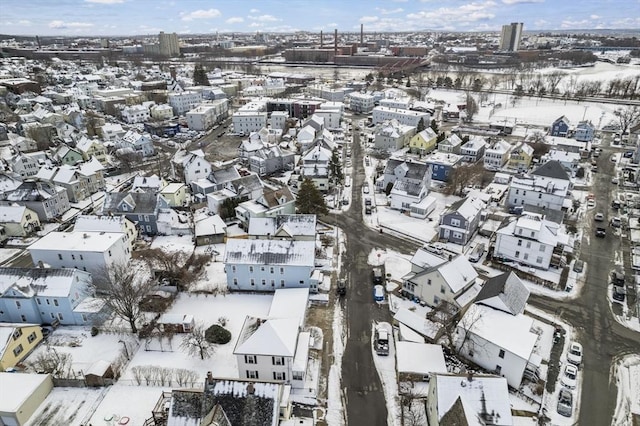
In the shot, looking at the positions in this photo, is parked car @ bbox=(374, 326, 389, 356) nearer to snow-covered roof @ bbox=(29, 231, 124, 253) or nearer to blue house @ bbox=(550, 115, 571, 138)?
snow-covered roof @ bbox=(29, 231, 124, 253)

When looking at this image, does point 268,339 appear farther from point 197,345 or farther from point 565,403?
point 565,403

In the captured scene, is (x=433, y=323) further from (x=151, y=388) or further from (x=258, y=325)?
(x=151, y=388)

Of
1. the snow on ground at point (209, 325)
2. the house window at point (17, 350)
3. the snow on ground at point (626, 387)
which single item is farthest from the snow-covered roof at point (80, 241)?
the snow on ground at point (626, 387)

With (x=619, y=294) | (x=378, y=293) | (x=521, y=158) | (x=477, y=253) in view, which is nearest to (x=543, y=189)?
(x=477, y=253)

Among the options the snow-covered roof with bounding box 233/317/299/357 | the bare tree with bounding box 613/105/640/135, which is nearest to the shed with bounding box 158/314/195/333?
the snow-covered roof with bounding box 233/317/299/357

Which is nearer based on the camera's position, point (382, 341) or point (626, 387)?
point (626, 387)

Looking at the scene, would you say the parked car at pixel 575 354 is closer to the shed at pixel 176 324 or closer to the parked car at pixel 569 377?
the parked car at pixel 569 377
